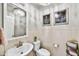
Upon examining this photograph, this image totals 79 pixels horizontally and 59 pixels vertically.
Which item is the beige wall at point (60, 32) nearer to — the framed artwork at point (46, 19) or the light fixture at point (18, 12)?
the framed artwork at point (46, 19)

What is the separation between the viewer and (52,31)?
1.83 meters

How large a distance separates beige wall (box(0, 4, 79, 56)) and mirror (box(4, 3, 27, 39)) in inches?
3.1

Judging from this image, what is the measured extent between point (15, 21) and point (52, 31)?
52 centimetres

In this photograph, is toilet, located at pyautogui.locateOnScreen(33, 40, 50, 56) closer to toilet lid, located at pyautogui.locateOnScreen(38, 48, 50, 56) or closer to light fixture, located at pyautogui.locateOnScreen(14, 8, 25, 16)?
toilet lid, located at pyautogui.locateOnScreen(38, 48, 50, 56)

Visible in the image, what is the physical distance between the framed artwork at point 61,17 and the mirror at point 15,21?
1.39 feet

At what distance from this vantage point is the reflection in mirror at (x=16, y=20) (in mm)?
1758

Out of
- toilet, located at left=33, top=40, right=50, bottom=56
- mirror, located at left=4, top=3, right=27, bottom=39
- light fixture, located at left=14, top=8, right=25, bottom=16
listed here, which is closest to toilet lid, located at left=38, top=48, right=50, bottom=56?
toilet, located at left=33, top=40, right=50, bottom=56

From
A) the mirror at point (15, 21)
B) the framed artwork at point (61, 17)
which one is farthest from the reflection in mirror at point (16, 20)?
the framed artwork at point (61, 17)

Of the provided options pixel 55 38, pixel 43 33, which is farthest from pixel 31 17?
pixel 55 38

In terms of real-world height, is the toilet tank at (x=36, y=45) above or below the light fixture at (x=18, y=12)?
below

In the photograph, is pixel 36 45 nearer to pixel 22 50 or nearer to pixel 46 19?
pixel 22 50

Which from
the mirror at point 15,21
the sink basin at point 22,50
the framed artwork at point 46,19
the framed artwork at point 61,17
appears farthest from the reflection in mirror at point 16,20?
the framed artwork at point 61,17

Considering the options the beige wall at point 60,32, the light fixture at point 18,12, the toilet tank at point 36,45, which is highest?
the light fixture at point 18,12

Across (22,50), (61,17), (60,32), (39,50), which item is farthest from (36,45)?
(61,17)
